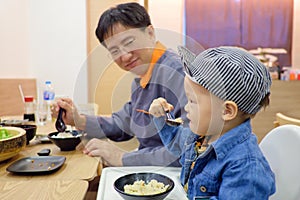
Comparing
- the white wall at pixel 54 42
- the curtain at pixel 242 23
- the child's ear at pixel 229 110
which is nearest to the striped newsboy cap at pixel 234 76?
the child's ear at pixel 229 110

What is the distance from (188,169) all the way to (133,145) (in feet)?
1.79

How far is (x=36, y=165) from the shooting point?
3.19 feet

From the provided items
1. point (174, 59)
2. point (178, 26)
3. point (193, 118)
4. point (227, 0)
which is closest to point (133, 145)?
point (174, 59)

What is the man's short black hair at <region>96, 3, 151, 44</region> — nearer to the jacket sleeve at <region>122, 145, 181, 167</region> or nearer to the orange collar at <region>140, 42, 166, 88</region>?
the orange collar at <region>140, 42, 166, 88</region>

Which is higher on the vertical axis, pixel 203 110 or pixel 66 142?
pixel 203 110

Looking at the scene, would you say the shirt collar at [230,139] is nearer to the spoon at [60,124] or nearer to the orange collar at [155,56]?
the orange collar at [155,56]

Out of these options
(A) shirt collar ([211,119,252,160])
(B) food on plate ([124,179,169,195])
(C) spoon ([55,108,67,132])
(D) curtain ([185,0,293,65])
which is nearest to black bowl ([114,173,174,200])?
(B) food on plate ([124,179,169,195])

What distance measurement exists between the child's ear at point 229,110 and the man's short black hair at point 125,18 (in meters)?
0.59

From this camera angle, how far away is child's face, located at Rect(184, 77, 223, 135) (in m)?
0.76

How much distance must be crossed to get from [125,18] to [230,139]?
0.67 metres

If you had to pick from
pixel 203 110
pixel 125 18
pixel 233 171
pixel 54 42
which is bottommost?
pixel 233 171

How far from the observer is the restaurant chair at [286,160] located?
795mm

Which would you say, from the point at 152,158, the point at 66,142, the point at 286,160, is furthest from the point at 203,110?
the point at 66,142

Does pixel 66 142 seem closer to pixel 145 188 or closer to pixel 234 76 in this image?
pixel 145 188
